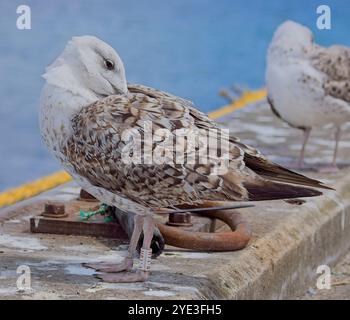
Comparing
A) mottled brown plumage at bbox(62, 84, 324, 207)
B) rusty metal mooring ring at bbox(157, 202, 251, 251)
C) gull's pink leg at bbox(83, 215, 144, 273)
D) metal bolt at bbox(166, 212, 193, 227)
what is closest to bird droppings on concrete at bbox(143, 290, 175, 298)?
gull's pink leg at bbox(83, 215, 144, 273)

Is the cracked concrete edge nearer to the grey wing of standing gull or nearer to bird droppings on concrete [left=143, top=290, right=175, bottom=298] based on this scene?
bird droppings on concrete [left=143, top=290, right=175, bottom=298]

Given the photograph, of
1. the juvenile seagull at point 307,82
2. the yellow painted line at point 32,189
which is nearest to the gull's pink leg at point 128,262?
the yellow painted line at point 32,189

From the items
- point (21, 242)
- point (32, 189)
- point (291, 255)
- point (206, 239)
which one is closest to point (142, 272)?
point (206, 239)

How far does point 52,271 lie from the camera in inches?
193

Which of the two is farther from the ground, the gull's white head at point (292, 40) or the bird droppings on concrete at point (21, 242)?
the gull's white head at point (292, 40)

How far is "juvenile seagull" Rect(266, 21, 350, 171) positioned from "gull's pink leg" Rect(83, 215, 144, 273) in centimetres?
305

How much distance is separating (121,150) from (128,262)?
0.55 meters

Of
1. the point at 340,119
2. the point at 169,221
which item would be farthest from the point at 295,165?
the point at 169,221

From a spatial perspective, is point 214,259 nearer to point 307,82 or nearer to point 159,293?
point 159,293

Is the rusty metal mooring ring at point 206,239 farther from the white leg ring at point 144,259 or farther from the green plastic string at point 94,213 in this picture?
the white leg ring at point 144,259

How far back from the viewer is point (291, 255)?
5.74 metres

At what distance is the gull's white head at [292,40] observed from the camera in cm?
806

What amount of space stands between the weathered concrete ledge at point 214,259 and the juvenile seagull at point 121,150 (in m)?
0.17

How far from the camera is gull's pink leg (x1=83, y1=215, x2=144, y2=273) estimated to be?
489 cm
